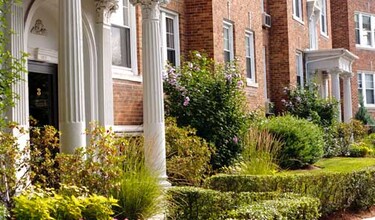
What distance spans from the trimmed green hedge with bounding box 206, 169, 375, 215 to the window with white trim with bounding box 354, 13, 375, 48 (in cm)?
2782

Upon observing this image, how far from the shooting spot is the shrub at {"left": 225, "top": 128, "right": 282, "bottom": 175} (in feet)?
44.7

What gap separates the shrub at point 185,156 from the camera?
43.0 feet

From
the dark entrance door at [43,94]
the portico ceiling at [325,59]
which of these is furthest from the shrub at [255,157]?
the portico ceiling at [325,59]

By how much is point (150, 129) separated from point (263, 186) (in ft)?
8.70

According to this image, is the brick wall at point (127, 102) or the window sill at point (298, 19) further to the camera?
the window sill at point (298, 19)

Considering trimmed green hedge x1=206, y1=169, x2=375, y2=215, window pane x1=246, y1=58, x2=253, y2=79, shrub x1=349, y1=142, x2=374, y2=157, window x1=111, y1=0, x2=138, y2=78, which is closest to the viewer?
trimmed green hedge x1=206, y1=169, x2=375, y2=215

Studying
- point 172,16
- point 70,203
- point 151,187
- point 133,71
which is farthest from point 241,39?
point 70,203

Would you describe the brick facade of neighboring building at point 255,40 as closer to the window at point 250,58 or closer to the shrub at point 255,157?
the window at point 250,58

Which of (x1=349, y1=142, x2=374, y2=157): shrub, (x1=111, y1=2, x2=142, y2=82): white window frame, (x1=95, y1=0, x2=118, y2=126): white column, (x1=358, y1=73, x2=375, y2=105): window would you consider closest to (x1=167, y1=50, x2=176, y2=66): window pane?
(x1=111, y1=2, x2=142, y2=82): white window frame

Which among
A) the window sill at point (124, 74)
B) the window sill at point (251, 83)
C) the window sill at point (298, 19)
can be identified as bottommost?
the window sill at point (124, 74)

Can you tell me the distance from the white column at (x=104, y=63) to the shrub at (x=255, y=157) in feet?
10.4

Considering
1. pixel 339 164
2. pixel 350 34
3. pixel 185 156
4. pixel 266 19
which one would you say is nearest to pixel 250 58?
pixel 266 19

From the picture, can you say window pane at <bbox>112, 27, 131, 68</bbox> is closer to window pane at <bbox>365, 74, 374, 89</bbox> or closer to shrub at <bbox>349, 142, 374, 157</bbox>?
shrub at <bbox>349, 142, 374, 157</bbox>

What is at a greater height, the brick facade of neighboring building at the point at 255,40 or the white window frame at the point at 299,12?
the white window frame at the point at 299,12
